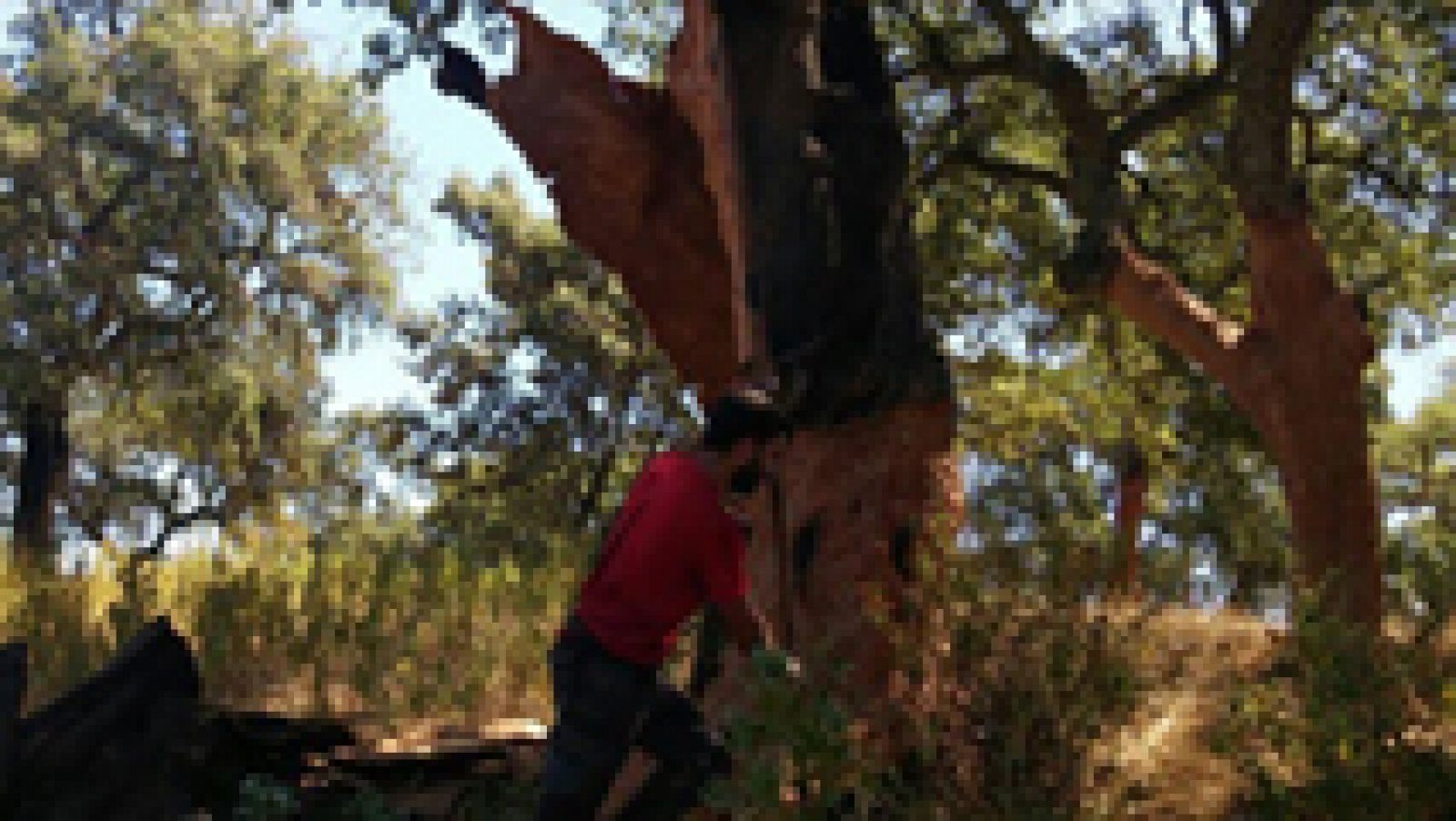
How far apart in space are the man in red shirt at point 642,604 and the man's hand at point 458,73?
7254 mm

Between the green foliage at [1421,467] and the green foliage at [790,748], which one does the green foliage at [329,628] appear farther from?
the green foliage at [1421,467]

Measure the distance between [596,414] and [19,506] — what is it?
34.4 feet

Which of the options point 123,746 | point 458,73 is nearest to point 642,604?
point 123,746

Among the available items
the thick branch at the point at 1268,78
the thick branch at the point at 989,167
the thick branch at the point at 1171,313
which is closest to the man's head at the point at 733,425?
the thick branch at the point at 1268,78

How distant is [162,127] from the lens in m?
24.8

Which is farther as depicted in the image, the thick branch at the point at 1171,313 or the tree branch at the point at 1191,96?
the tree branch at the point at 1191,96

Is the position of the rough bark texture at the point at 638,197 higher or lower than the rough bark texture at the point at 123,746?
higher

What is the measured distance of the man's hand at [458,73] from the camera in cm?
1148

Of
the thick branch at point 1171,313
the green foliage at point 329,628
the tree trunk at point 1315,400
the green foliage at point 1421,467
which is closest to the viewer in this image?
the green foliage at point 329,628

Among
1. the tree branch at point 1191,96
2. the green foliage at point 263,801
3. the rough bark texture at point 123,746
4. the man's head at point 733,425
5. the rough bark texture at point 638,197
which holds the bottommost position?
the green foliage at point 263,801

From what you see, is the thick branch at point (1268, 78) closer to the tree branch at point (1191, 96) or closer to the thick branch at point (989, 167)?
the tree branch at point (1191, 96)

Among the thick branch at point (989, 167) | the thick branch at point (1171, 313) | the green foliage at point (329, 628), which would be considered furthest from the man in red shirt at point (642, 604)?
the thick branch at point (989, 167)

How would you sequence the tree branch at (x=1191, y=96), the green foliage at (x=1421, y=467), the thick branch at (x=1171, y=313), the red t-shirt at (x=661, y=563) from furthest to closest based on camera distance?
the green foliage at (x=1421, y=467), the tree branch at (x=1191, y=96), the thick branch at (x=1171, y=313), the red t-shirt at (x=661, y=563)

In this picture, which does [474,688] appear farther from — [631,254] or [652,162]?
[652,162]
